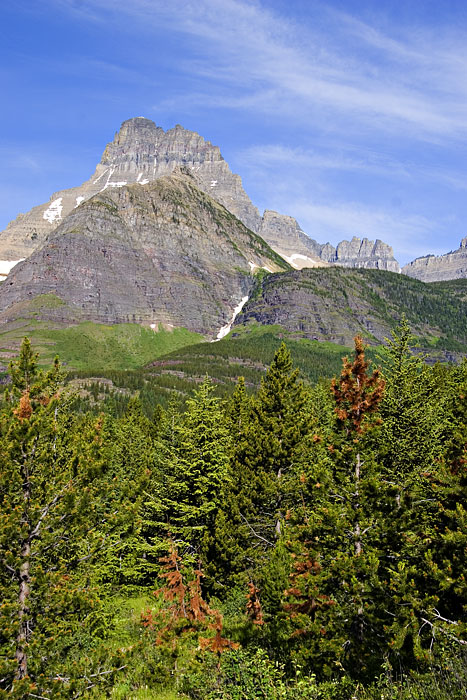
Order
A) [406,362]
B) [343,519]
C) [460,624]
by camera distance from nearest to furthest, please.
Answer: [460,624]
[343,519]
[406,362]

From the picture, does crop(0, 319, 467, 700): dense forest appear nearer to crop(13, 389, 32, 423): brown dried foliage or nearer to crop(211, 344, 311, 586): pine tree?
crop(13, 389, 32, 423): brown dried foliage

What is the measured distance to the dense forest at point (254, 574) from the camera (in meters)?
11.0

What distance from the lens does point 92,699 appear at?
11.3 m

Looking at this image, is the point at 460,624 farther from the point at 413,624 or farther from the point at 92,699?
the point at 92,699

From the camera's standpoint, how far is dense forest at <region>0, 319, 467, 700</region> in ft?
36.0

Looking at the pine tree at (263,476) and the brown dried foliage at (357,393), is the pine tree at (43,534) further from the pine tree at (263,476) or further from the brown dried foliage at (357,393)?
the pine tree at (263,476)

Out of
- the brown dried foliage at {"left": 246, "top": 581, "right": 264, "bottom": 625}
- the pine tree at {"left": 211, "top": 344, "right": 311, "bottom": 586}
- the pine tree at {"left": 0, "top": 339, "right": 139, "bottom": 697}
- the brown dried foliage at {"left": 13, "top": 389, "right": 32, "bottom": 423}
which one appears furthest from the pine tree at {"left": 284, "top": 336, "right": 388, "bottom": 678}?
the brown dried foliage at {"left": 13, "top": 389, "right": 32, "bottom": 423}

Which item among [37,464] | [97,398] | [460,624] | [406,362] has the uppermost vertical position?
[406,362]

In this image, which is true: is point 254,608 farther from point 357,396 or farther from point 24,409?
point 24,409

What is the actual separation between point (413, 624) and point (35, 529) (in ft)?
37.0

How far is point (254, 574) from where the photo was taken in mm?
26047

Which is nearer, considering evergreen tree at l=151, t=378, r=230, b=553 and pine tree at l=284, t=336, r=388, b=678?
pine tree at l=284, t=336, r=388, b=678

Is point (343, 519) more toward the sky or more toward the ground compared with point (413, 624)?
more toward the sky

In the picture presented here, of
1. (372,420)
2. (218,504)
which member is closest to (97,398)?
(218,504)
